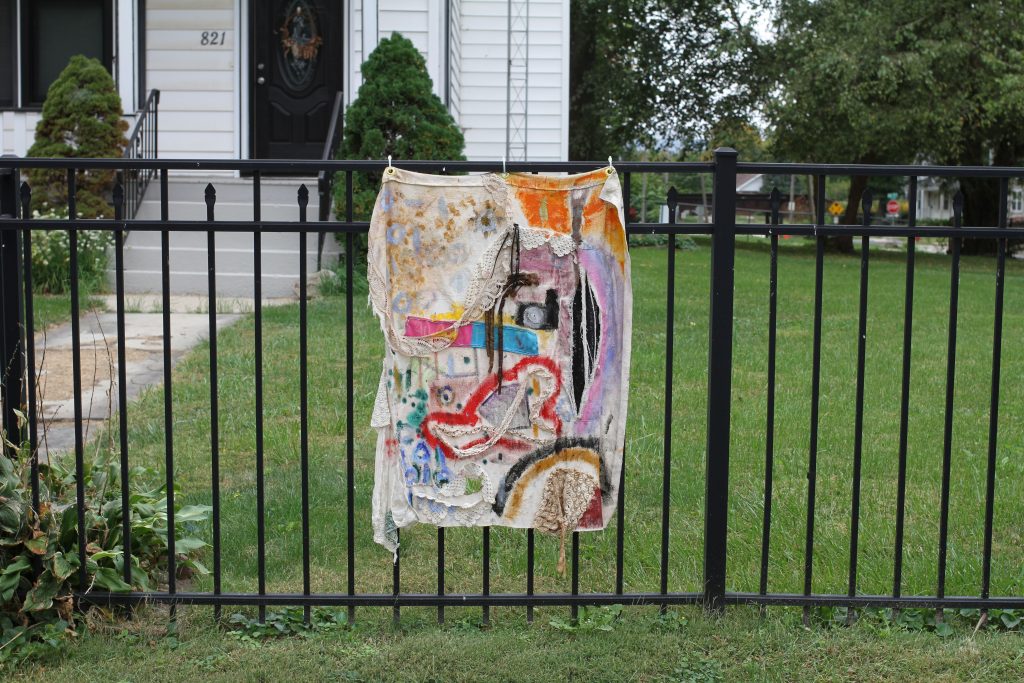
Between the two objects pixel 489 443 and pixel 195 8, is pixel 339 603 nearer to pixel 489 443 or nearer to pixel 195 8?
pixel 489 443

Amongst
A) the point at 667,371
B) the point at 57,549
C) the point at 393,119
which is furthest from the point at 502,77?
the point at 57,549

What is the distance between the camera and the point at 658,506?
5.14m

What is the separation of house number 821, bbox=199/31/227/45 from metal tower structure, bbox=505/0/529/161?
4.06 m

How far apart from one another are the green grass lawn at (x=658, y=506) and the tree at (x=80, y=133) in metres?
4.06

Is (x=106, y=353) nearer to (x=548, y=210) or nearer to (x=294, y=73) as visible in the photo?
(x=548, y=210)

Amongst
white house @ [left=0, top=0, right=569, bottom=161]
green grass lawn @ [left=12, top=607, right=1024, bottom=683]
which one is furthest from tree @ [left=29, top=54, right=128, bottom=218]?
green grass lawn @ [left=12, top=607, right=1024, bottom=683]

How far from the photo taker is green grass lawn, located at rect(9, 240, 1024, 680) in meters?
3.61

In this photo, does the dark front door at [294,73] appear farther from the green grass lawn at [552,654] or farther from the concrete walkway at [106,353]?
the green grass lawn at [552,654]

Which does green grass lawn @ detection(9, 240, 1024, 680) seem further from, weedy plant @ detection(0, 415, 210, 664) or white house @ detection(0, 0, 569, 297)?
white house @ detection(0, 0, 569, 297)

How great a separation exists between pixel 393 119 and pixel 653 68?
18700 mm

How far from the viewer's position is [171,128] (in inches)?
557

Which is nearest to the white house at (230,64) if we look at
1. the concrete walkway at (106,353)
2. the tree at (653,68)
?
the concrete walkway at (106,353)

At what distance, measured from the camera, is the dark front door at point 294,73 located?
14.2 m

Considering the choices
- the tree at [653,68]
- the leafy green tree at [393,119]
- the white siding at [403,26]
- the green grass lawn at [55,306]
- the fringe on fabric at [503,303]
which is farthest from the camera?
the tree at [653,68]
